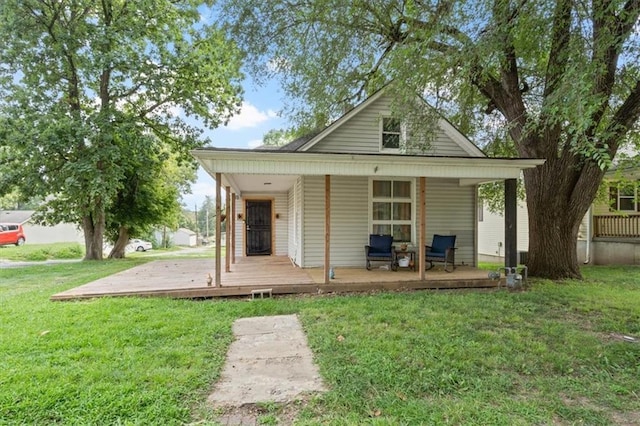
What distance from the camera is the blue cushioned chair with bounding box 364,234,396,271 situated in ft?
26.3

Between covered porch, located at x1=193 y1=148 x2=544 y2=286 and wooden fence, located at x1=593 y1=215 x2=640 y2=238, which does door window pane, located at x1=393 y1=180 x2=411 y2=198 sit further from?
wooden fence, located at x1=593 y1=215 x2=640 y2=238

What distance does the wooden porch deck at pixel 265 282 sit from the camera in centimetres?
604

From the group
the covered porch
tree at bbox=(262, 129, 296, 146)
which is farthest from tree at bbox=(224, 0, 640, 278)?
tree at bbox=(262, 129, 296, 146)

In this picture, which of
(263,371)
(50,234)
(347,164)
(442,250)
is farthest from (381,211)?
(50,234)

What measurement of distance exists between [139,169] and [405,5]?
11322 mm

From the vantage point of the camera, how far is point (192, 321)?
4613 millimetres

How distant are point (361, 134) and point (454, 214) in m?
3.35

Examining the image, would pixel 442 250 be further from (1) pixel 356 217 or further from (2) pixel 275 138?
(2) pixel 275 138

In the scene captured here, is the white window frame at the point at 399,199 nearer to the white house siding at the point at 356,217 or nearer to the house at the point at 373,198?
the house at the point at 373,198

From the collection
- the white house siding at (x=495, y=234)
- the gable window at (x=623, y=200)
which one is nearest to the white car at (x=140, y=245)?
the white house siding at (x=495, y=234)

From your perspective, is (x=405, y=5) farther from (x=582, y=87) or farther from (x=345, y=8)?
(x=582, y=87)

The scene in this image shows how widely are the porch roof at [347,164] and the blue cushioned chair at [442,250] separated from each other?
6.20 ft

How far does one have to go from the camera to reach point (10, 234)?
2362cm

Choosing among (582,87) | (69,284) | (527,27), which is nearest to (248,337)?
(582,87)
